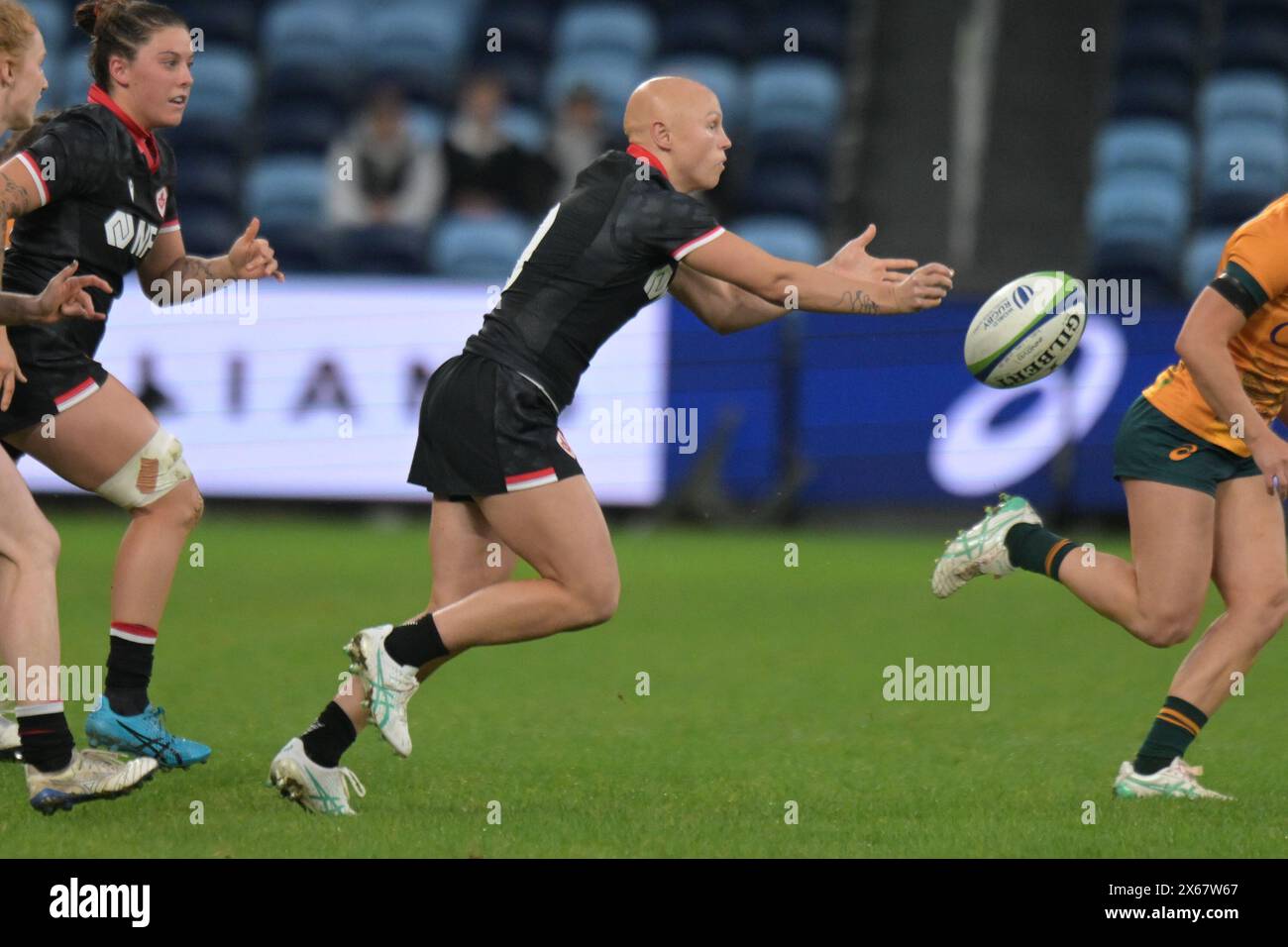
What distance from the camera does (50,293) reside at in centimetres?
504

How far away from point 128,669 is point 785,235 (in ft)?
31.9

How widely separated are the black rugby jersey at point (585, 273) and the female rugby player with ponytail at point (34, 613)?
1131 millimetres

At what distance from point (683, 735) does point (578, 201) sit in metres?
2.16

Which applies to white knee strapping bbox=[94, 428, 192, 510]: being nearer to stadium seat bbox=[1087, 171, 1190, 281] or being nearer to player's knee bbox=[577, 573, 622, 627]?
player's knee bbox=[577, 573, 622, 627]

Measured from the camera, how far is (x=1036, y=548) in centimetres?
620

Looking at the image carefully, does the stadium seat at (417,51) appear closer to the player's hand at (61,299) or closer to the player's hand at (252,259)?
the player's hand at (252,259)

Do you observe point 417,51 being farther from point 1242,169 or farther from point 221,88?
point 1242,169

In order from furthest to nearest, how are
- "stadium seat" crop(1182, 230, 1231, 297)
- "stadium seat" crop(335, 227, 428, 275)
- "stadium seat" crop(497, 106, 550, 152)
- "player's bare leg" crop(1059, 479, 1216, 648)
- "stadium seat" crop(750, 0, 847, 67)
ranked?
"stadium seat" crop(750, 0, 847, 67)
"stadium seat" crop(497, 106, 550, 152)
"stadium seat" crop(335, 227, 428, 275)
"stadium seat" crop(1182, 230, 1231, 297)
"player's bare leg" crop(1059, 479, 1216, 648)

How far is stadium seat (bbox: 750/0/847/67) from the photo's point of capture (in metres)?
16.4

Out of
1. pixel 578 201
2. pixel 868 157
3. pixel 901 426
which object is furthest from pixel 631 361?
pixel 578 201

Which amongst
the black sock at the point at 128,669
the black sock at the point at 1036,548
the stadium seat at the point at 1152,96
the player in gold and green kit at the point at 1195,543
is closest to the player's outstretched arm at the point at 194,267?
the black sock at the point at 128,669

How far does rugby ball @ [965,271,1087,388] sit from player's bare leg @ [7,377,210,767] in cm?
255

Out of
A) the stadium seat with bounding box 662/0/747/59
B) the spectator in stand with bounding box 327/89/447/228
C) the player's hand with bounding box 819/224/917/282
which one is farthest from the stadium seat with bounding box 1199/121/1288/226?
the player's hand with bounding box 819/224/917/282

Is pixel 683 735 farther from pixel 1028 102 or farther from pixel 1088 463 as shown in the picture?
pixel 1028 102
